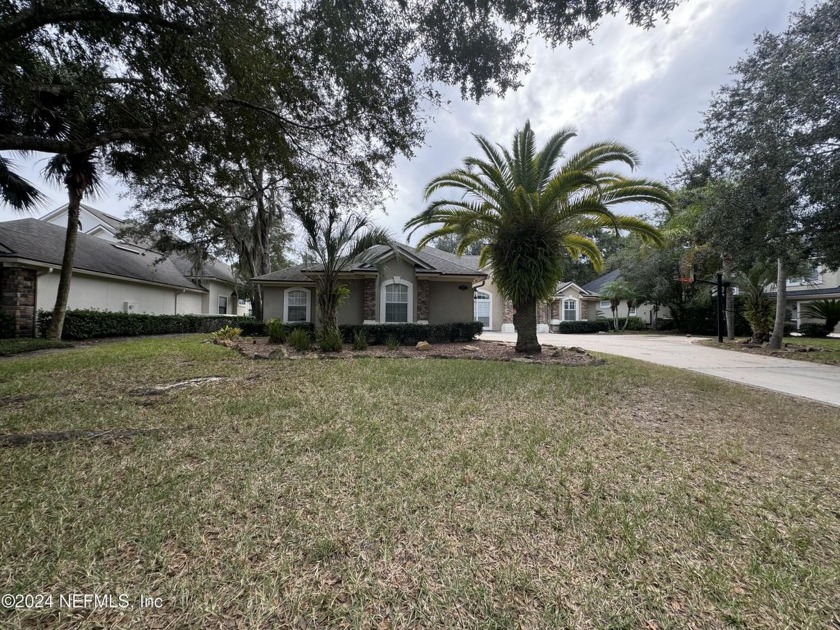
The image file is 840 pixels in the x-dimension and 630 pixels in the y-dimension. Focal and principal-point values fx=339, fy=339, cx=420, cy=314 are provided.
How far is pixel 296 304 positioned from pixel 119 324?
7.66 metres

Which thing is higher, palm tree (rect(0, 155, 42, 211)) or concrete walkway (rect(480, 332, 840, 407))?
palm tree (rect(0, 155, 42, 211))

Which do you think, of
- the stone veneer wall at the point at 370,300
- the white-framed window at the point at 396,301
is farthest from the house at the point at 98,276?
the white-framed window at the point at 396,301

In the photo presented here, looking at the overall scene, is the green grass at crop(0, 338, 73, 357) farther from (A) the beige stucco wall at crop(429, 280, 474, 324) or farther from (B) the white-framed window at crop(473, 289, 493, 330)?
(B) the white-framed window at crop(473, 289, 493, 330)

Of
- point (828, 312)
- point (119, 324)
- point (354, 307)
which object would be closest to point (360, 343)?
point (354, 307)

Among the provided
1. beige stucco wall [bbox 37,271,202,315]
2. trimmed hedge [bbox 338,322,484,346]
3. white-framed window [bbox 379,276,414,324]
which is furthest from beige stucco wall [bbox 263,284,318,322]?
beige stucco wall [bbox 37,271,202,315]

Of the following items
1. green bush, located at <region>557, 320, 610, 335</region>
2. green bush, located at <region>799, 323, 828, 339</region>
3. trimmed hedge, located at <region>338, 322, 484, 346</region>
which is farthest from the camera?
green bush, located at <region>557, 320, 610, 335</region>

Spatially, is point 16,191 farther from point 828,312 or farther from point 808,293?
point 808,293

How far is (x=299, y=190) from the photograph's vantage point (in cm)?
899

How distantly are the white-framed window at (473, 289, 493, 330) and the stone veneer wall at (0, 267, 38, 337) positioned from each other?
21390 mm

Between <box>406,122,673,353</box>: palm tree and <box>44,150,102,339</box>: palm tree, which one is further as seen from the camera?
<box>44,150,102,339</box>: palm tree

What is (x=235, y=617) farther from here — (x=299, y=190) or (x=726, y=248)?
(x=726, y=248)

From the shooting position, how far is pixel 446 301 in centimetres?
A: 1557

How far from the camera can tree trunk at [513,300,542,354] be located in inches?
423

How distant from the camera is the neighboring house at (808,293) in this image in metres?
22.2
